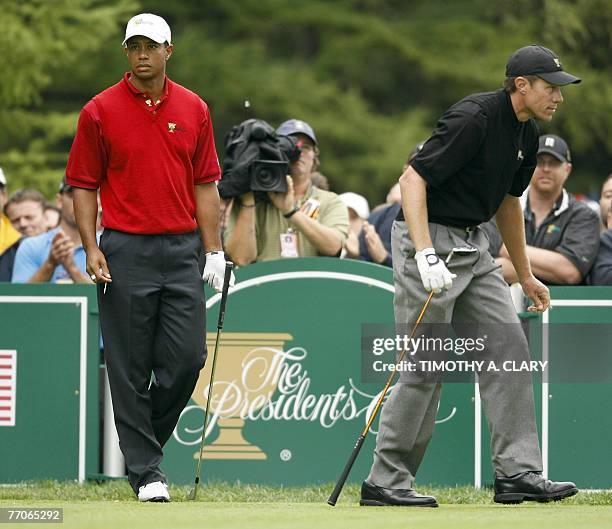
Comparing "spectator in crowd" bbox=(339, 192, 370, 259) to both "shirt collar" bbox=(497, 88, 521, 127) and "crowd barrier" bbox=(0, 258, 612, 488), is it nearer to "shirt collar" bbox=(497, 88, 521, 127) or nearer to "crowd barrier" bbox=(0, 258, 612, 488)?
"crowd barrier" bbox=(0, 258, 612, 488)

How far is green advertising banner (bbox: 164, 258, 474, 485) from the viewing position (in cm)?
908

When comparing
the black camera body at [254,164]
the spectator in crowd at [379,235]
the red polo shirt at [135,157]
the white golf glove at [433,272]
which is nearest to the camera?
the white golf glove at [433,272]

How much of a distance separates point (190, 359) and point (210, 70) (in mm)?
19110

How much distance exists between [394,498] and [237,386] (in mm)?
2024

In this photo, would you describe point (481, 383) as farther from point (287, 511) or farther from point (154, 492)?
A: point (154, 492)

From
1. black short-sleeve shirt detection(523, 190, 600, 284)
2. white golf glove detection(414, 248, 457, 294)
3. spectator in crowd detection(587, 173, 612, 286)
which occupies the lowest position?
white golf glove detection(414, 248, 457, 294)

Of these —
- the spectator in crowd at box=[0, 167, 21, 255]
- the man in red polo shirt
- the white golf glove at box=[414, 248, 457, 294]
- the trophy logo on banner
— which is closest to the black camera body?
the trophy logo on banner

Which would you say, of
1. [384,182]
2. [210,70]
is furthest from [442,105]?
[210,70]

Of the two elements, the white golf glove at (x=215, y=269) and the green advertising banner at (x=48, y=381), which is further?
the green advertising banner at (x=48, y=381)

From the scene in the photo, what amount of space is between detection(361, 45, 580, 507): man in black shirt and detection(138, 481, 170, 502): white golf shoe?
0.99 meters

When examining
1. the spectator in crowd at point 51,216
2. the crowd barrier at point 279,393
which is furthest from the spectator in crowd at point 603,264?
the spectator in crowd at point 51,216

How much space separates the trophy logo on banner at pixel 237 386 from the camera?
29.8 feet

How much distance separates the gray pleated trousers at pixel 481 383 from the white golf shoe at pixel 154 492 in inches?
39.6

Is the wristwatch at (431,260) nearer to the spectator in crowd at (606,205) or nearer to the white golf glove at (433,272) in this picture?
the white golf glove at (433,272)
